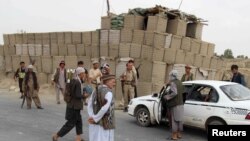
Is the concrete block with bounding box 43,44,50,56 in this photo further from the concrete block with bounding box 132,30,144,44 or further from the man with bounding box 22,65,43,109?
the man with bounding box 22,65,43,109

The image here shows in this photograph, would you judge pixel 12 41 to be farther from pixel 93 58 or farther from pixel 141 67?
pixel 141 67

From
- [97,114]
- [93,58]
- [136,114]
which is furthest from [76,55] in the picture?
[97,114]

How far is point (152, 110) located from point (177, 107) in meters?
1.28

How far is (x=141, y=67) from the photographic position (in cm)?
1455

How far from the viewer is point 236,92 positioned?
845 cm

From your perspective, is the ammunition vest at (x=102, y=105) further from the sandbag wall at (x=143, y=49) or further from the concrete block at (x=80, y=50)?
the concrete block at (x=80, y=50)

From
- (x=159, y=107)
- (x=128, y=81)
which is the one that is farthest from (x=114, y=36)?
(x=159, y=107)

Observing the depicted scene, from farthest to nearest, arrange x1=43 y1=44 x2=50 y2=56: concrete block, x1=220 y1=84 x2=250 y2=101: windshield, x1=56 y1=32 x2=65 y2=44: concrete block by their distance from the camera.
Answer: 1. x1=43 y1=44 x2=50 y2=56: concrete block
2. x1=56 y1=32 x2=65 y2=44: concrete block
3. x1=220 y1=84 x2=250 y2=101: windshield

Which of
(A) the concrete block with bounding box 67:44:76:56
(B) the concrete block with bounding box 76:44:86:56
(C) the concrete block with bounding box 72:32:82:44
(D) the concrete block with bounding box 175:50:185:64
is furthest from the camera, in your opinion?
(A) the concrete block with bounding box 67:44:76:56

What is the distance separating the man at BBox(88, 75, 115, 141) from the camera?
231 inches

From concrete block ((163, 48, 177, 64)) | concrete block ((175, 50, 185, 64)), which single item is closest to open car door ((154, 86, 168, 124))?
concrete block ((163, 48, 177, 64))

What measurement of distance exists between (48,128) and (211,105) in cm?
398

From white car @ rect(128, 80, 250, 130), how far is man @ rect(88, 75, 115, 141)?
10.3 feet

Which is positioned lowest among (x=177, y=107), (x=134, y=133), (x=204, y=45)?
(x=134, y=133)
